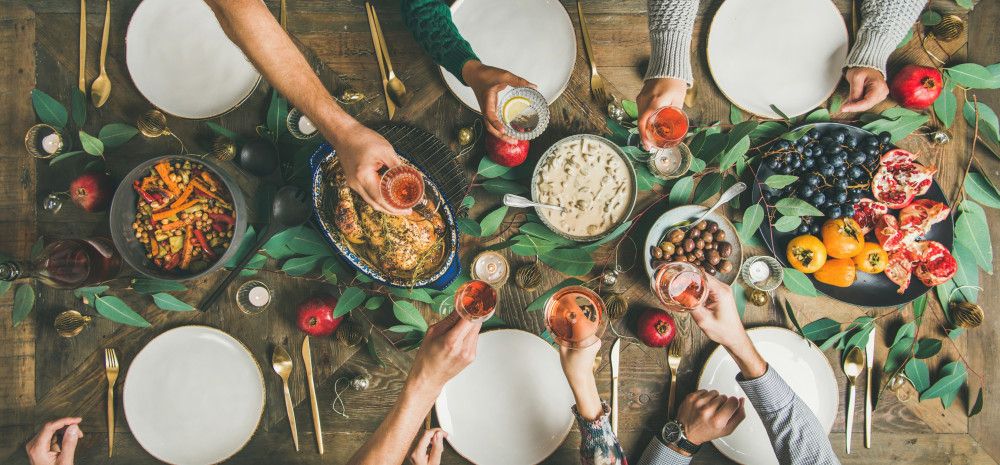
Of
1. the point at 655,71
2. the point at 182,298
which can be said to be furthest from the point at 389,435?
the point at 655,71

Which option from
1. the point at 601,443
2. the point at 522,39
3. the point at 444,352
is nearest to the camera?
the point at 444,352

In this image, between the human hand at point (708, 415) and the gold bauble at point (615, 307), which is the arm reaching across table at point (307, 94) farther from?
the human hand at point (708, 415)

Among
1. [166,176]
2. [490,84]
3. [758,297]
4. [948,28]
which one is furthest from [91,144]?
[948,28]

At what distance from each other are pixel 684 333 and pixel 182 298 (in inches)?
54.3

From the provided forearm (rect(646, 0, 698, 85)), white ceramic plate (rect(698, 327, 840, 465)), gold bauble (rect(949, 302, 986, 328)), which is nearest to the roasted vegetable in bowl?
forearm (rect(646, 0, 698, 85))

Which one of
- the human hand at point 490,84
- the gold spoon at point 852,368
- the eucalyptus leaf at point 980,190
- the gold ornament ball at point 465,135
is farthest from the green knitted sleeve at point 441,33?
the eucalyptus leaf at point 980,190

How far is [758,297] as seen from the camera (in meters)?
Answer: 1.43

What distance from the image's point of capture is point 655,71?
1382mm

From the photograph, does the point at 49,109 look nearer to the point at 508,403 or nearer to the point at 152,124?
the point at 152,124

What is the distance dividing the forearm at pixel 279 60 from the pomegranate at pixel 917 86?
1471 mm

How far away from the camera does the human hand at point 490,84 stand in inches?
48.8

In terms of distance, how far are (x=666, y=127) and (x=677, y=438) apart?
81cm

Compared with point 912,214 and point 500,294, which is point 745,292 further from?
point 500,294

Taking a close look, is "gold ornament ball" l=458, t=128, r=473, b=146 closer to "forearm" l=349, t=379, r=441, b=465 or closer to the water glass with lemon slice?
the water glass with lemon slice
